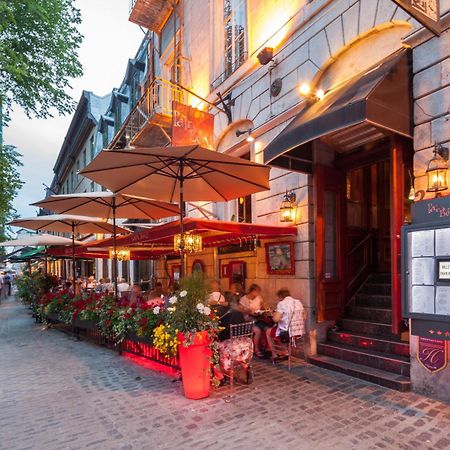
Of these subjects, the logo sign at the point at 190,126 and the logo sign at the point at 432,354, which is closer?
the logo sign at the point at 432,354

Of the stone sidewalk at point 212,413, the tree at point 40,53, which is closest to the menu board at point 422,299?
the stone sidewalk at point 212,413

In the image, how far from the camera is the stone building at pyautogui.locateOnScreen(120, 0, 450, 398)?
16.6ft

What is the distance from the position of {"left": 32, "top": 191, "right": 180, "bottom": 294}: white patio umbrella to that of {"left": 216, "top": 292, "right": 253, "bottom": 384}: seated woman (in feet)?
12.5

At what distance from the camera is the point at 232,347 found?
17.3ft

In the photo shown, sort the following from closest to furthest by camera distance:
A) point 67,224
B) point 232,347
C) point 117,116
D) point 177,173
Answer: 1. point 232,347
2. point 177,173
3. point 67,224
4. point 117,116

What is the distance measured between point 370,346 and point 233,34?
8834 millimetres

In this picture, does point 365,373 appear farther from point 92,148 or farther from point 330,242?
point 92,148

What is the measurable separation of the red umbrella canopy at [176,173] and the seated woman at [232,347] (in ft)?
7.47

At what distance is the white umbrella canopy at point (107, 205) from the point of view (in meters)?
8.60

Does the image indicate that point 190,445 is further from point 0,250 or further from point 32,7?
point 0,250

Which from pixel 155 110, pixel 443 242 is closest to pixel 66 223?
pixel 155 110

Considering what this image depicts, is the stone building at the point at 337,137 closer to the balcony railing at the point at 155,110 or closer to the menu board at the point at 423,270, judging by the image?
the balcony railing at the point at 155,110

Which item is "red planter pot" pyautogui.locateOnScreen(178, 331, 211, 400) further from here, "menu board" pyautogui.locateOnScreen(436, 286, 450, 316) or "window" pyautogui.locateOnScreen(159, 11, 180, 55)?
"window" pyautogui.locateOnScreen(159, 11, 180, 55)

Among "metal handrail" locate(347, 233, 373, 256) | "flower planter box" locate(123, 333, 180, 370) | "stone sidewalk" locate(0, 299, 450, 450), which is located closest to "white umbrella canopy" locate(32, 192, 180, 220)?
"flower planter box" locate(123, 333, 180, 370)
